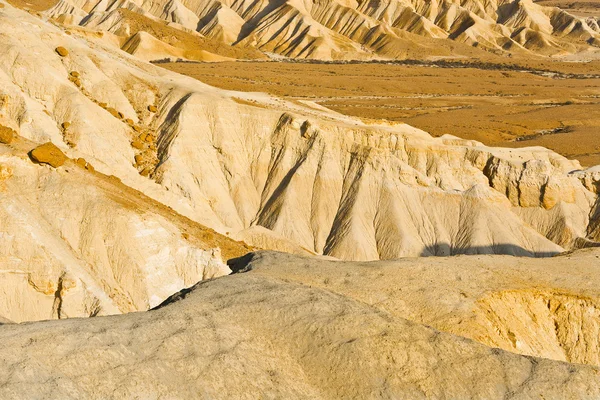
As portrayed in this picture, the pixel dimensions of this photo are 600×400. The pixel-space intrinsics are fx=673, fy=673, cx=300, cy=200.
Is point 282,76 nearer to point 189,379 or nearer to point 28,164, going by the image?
point 28,164

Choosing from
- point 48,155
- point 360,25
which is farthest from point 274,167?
point 360,25

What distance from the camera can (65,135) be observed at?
32.0 meters

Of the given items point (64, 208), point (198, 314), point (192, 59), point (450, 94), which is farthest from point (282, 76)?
point (198, 314)

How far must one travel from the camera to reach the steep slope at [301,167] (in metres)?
35.4

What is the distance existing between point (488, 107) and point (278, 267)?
84.3m

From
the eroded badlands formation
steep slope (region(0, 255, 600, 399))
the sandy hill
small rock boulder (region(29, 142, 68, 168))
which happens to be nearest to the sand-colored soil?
the sandy hill

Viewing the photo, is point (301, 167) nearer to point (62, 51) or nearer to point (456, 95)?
point (62, 51)

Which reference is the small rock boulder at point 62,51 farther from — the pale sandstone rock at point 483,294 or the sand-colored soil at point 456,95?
the sand-colored soil at point 456,95

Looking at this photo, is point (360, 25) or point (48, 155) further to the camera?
point (360, 25)

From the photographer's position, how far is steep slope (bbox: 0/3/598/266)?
116 ft

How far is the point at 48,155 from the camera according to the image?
2638cm

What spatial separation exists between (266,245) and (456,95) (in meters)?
80.7

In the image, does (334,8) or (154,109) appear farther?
(334,8)

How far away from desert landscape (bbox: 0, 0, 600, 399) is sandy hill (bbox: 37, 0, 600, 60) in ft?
206
